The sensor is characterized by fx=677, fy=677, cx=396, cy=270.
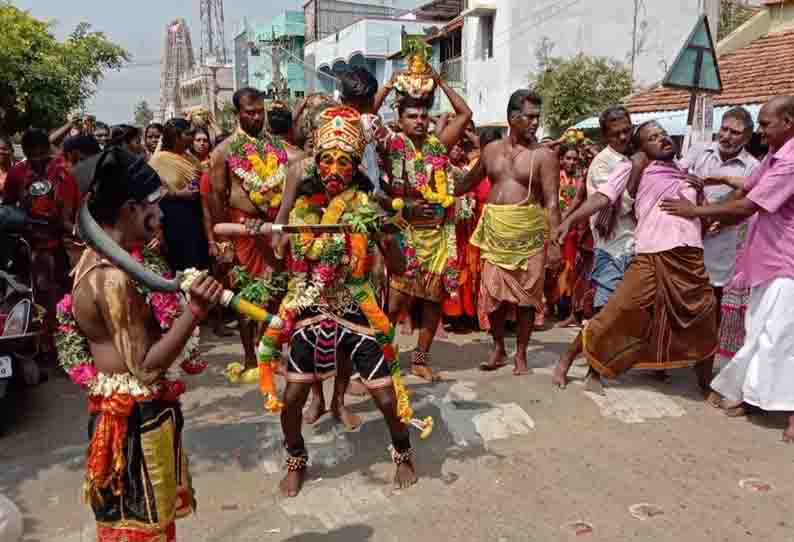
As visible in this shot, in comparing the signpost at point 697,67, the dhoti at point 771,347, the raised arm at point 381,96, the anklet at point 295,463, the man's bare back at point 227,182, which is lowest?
the anklet at point 295,463

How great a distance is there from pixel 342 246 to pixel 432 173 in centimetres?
189

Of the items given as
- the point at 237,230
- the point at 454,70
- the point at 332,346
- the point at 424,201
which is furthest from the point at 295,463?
the point at 454,70

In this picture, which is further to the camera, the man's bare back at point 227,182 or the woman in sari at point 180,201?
the woman in sari at point 180,201

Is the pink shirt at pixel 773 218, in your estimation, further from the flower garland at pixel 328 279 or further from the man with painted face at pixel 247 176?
the man with painted face at pixel 247 176

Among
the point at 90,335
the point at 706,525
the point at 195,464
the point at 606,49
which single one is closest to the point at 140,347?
the point at 90,335

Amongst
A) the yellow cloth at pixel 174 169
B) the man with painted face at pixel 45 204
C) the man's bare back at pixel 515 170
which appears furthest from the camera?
the yellow cloth at pixel 174 169

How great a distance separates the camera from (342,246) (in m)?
3.47

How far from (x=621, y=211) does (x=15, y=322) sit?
4.81 meters

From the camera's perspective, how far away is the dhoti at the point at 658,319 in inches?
190

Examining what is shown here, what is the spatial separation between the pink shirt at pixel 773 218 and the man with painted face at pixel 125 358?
12.1 feet

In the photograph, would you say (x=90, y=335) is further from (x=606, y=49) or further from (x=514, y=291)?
(x=606, y=49)

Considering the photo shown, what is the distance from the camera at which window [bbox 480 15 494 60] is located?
84.2 ft

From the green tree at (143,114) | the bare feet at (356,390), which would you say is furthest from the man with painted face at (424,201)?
the green tree at (143,114)

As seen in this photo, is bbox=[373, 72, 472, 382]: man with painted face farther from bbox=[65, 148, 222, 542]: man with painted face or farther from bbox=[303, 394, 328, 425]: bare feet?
bbox=[65, 148, 222, 542]: man with painted face
